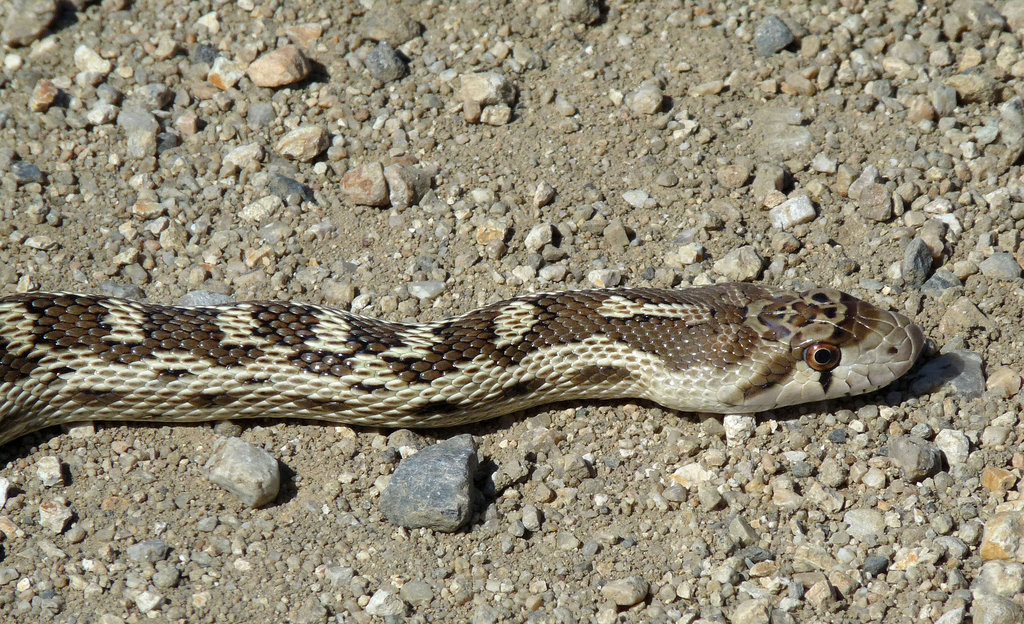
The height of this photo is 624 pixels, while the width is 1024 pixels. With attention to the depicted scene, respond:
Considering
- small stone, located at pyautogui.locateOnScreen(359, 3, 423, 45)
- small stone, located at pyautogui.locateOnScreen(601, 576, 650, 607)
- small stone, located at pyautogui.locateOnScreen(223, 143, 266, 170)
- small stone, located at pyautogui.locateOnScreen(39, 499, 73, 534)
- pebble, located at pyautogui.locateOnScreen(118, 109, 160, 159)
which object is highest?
small stone, located at pyautogui.locateOnScreen(359, 3, 423, 45)

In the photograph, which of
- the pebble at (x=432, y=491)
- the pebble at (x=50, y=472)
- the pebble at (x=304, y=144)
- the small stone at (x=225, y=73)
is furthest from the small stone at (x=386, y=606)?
the small stone at (x=225, y=73)

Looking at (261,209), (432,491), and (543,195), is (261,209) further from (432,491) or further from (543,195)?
(432,491)

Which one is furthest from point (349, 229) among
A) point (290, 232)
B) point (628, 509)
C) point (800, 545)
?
point (800, 545)

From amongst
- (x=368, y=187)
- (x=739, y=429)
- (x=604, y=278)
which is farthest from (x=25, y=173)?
(x=739, y=429)

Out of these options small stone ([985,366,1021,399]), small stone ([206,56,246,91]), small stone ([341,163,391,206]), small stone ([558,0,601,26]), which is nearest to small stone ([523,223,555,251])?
small stone ([341,163,391,206])

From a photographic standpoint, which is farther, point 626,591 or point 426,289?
point 426,289

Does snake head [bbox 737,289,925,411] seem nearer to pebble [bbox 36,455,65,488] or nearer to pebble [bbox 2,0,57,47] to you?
pebble [bbox 36,455,65,488]
